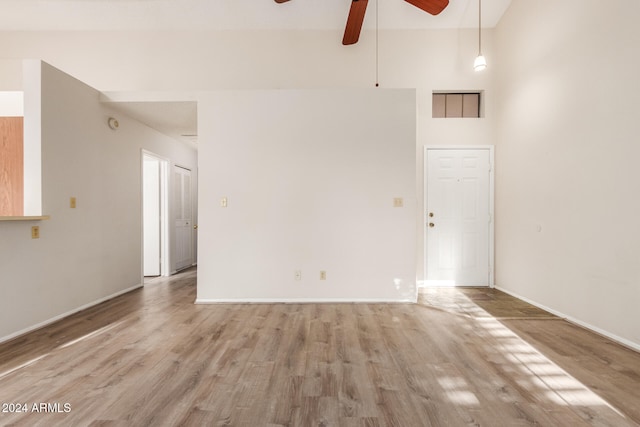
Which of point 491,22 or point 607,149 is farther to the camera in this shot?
point 491,22

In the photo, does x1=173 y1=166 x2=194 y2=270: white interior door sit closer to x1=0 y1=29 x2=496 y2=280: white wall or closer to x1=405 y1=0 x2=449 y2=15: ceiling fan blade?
x1=0 y1=29 x2=496 y2=280: white wall

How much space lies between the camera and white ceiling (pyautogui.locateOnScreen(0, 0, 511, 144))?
13.1 feet

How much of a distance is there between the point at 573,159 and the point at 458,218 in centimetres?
172

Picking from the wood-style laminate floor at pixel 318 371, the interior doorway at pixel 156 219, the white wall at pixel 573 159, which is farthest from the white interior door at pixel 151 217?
the white wall at pixel 573 159

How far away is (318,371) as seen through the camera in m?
2.05

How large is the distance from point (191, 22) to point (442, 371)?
5508mm

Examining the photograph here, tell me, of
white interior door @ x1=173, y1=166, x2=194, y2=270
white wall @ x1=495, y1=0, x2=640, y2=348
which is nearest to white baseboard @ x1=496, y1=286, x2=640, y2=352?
white wall @ x1=495, y1=0, x2=640, y2=348

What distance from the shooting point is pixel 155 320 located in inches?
120

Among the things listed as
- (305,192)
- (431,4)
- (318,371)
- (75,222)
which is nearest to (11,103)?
(75,222)

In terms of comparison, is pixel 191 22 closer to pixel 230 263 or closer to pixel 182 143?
pixel 182 143

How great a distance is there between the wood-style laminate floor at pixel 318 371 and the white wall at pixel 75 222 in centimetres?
36

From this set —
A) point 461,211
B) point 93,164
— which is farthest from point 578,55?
point 93,164

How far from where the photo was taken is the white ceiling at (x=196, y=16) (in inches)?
157

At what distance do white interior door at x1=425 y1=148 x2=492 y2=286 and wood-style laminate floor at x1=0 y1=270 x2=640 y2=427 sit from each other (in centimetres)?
130
